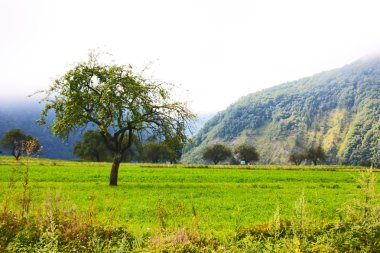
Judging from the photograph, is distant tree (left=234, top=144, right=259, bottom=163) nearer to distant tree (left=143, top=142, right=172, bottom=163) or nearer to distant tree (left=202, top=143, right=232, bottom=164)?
distant tree (left=202, top=143, right=232, bottom=164)

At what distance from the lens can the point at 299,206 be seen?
1120 centimetres

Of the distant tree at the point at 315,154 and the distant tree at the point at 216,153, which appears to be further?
the distant tree at the point at 216,153

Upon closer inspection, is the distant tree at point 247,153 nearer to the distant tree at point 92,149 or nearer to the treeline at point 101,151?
the treeline at point 101,151

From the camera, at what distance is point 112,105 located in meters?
34.8

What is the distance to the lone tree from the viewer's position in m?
34.6

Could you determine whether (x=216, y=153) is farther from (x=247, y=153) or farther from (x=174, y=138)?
(x=174, y=138)

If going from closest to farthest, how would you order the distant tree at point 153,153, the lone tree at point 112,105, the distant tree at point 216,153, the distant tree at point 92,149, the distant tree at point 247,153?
the lone tree at point 112,105, the distant tree at point 92,149, the distant tree at point 153,153, the distant tree at point 216,153, the distant tree at point 247,153

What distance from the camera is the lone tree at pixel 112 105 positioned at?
114ft

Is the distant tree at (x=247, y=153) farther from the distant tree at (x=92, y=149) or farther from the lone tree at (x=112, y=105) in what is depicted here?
the lone tree at (x=112, y=105)

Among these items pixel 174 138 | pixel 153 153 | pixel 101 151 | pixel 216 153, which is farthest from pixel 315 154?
pixel 174 138

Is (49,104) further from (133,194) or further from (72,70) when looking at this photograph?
(133,194)

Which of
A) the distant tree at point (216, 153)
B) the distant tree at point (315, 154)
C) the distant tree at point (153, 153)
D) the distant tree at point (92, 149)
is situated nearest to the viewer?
the distant tree at point (92, 149)

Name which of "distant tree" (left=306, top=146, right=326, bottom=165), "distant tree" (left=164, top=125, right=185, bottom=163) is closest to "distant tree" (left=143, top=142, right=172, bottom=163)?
"distant tree" (left=306, top=146, right=326, bottom=165)

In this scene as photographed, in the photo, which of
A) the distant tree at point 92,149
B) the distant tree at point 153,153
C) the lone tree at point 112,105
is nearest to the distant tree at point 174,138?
the lone tree at point 112,105
